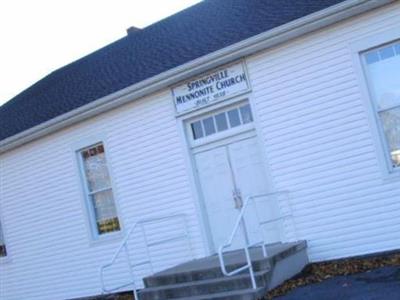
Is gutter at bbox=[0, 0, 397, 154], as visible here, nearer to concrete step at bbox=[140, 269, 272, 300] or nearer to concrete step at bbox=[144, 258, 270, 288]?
concrete step at bbox=[144, 258, 270, 288]

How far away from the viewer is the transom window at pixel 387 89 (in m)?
9.88

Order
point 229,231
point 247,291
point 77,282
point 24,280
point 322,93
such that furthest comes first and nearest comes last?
point 24,280 < point 77,282 < point 229,231 < point 322,93 < point 247,291

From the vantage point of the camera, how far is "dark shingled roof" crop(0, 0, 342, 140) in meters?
11.6

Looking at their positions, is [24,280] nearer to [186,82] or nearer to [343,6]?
[186,82]

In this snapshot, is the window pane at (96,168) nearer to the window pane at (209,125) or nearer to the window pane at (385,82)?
the window pane at (209,125)

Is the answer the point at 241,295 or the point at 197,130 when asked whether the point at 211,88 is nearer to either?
the point at 197,130

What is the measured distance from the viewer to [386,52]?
32.6 ft

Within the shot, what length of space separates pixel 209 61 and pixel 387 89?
10.4 feet

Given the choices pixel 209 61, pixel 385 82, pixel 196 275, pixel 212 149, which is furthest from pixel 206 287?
pixel 385 82

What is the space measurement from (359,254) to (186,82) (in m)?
4.51

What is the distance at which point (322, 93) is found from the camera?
10.4 meters

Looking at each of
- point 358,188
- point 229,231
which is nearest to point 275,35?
point 358,188

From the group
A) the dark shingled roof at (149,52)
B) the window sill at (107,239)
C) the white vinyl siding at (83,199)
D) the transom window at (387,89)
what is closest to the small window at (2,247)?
the white vinyl siding at (83,199)

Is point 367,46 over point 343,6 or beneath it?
beneath
